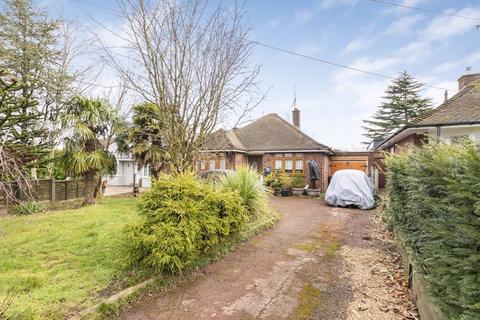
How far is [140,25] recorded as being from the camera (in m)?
6.12

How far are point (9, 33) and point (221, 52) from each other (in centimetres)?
739

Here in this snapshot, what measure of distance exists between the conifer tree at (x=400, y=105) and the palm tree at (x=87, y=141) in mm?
28286

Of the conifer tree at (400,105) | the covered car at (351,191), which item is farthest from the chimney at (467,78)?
the conifer tree at (400,105)

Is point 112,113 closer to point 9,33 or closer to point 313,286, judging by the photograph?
point 9,33

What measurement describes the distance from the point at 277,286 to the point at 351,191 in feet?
29.2

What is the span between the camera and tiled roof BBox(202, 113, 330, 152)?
664 inches

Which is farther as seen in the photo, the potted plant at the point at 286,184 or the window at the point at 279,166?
the window at the point at 279,166

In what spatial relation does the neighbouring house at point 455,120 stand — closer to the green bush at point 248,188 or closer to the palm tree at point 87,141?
the green bush at point 248,188

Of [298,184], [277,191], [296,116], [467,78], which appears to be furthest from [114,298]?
[296,116]

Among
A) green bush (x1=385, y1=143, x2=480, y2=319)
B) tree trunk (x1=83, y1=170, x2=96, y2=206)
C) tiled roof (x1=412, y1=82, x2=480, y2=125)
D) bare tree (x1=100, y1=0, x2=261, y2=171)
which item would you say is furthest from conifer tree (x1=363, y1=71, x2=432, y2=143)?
green bush (x1=385, y1=143, x2=480, y2=319)

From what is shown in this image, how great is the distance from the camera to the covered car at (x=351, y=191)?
11.4 metres

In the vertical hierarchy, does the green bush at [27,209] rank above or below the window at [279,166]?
below

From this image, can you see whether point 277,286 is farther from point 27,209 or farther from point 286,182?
point 286,182

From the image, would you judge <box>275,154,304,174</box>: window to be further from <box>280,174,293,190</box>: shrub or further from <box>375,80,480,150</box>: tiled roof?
<box>375,80,480,150</box>: tiled roof
